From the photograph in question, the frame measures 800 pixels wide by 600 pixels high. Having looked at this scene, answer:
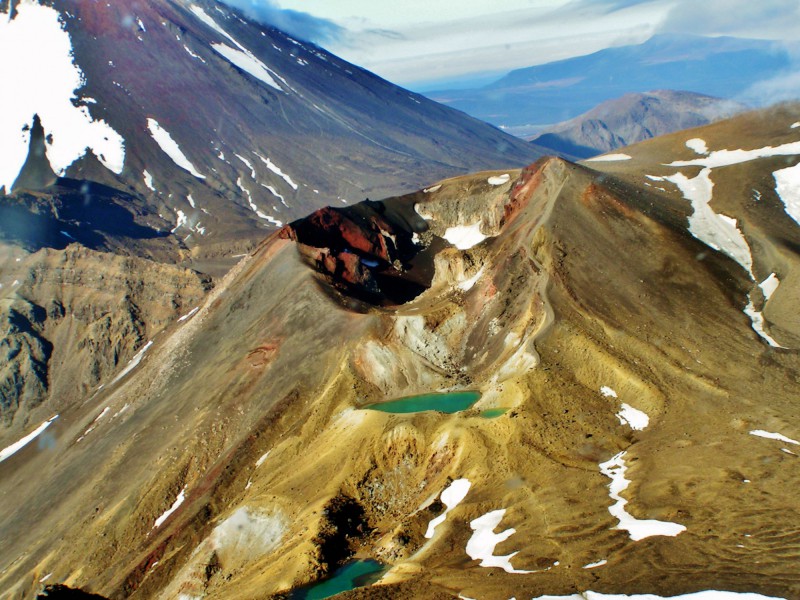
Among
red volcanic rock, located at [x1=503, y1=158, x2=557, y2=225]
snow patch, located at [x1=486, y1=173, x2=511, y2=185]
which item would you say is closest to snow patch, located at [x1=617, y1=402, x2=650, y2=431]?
red volcanic rock, located at [x1=503, y1=158, x2=557, y2=225]

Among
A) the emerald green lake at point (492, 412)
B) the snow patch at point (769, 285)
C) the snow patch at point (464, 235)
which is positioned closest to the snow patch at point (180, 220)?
the snow patch at point (464, 235)

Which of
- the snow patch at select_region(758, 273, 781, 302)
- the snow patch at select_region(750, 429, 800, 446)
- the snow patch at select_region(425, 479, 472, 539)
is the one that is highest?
the snow patch at select_region(758, 273, 781, 302)

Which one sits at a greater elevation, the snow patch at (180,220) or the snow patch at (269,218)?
the snow patch at (180,220)

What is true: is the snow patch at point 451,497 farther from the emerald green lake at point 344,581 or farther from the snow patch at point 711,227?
the snow patch at point 711,227

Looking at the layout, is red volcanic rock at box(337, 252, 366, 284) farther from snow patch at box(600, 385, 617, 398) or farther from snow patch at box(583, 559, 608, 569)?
snow patch at box(583, 559, 608, 569)

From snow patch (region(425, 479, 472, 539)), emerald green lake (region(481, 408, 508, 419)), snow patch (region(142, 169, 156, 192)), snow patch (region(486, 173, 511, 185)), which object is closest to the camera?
snow patch (region(425, 479, 472, 539))

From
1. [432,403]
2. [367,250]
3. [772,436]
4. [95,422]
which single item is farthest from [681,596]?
[367,250]

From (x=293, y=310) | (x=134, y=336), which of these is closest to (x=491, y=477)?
(x=293, y=310)
